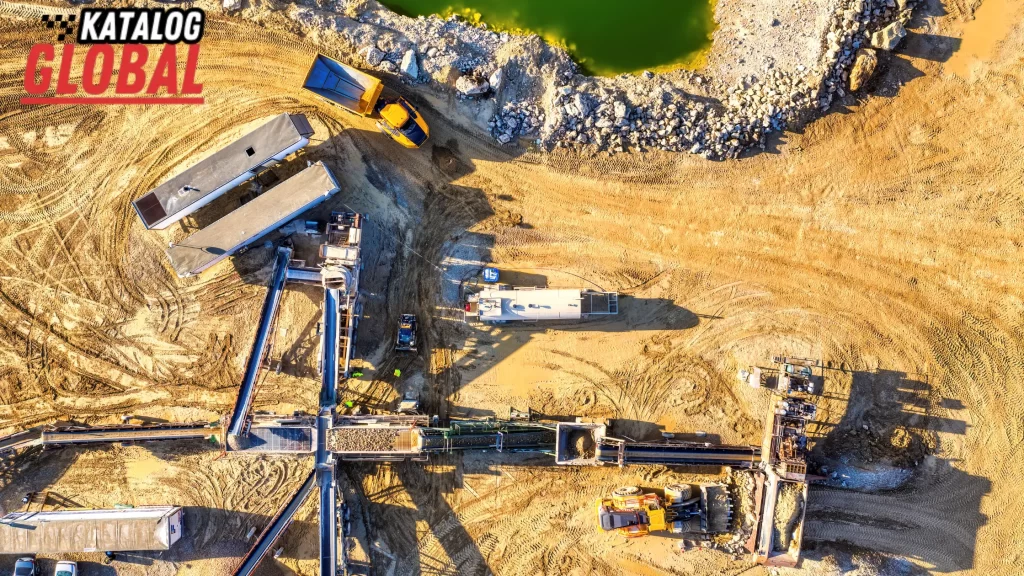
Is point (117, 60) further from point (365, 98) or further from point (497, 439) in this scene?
point (497, 439)

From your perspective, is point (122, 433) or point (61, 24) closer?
point (122, 433)

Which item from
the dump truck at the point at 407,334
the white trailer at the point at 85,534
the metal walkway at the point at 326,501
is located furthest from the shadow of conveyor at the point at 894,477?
the white trailer at the point at 85,534

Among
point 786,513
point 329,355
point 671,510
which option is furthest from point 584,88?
point 786,513

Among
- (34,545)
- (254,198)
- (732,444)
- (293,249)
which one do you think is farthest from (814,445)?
(34,545)

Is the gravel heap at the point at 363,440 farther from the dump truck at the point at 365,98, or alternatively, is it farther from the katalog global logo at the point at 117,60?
the katalog global logo at the point at 117,60

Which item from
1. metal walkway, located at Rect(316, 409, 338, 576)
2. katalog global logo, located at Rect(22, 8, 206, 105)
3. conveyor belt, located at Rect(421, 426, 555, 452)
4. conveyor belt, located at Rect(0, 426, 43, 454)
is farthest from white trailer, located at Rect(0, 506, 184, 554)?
katalog global logo, located at Rect(22, 8, 206, 105)

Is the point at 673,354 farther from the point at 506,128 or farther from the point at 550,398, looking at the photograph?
the point at 506,128
